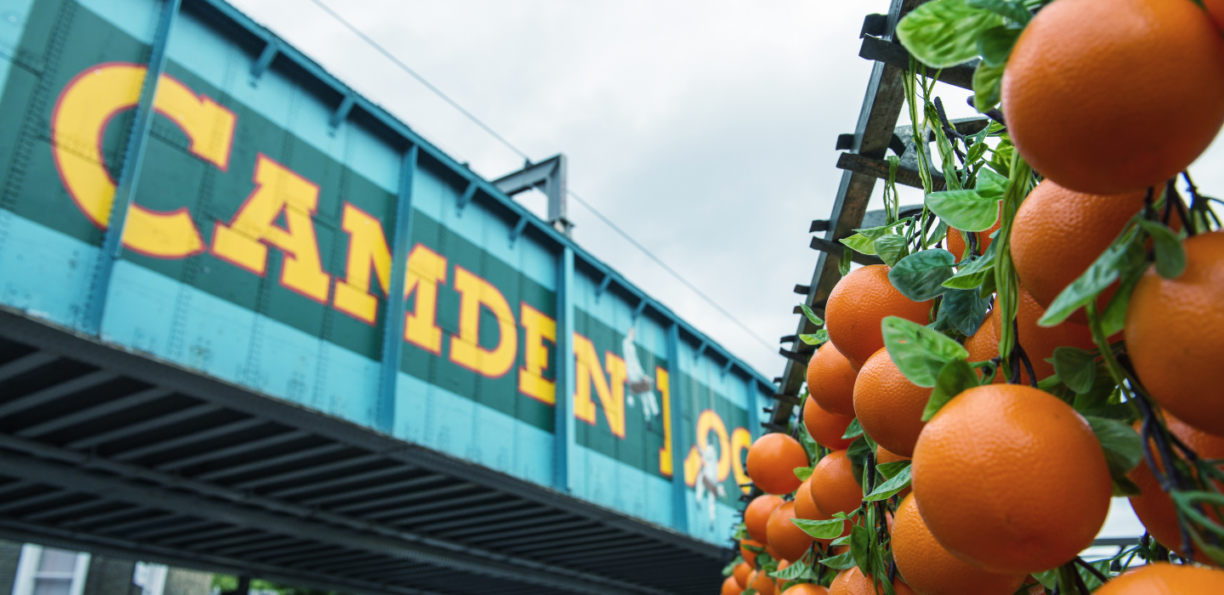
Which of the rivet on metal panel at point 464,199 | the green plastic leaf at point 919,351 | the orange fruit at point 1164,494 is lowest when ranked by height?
the orange fruit at point 1164,494

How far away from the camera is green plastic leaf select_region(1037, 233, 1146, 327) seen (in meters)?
0.52

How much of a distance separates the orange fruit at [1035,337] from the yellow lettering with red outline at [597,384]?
33.5 ft

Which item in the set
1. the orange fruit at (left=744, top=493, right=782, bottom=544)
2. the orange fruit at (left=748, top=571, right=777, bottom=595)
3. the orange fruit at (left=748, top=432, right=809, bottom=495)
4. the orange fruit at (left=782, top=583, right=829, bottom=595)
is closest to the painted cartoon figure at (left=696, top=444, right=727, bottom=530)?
the orange fruit at (left=748, top=571, right=777, bottom=595)

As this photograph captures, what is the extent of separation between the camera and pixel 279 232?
7.47 meters

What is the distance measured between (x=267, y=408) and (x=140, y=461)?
2226 mm

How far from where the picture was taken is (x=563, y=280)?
11.4 meters

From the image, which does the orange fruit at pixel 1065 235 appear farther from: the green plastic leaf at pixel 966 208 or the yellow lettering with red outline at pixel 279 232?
the yellow lettering with red outline at pixel 279 232

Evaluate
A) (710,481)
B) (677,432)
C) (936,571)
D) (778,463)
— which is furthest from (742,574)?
(710,481)

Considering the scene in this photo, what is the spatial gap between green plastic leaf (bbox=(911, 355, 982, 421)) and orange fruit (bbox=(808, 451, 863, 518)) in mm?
650

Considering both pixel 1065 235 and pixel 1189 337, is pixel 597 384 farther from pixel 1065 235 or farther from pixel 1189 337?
pixel 1189 337

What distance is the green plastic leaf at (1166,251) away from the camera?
0.51 m

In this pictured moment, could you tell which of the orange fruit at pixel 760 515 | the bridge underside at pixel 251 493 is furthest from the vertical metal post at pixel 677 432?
the orange fruit at pixel 760 515

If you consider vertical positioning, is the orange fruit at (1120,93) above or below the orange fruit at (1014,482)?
above

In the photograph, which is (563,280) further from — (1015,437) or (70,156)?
(1015,437)
